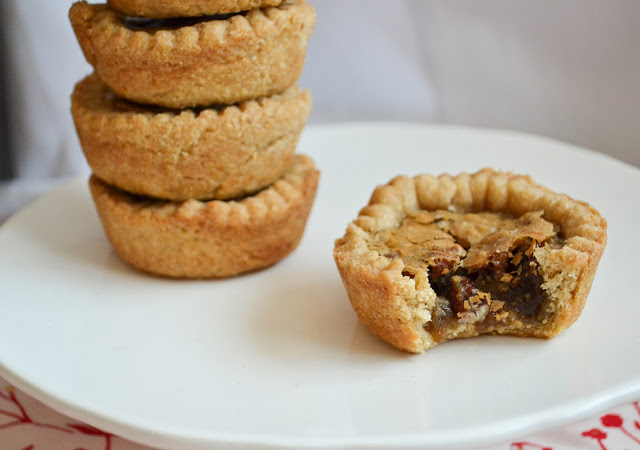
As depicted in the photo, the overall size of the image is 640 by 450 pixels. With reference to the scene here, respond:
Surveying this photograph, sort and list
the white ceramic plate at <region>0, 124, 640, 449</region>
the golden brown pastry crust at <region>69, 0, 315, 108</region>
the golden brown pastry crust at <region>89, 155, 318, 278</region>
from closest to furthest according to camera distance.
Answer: the white ceramic plate at <region>0, 124, 640, 449</region>, the golden brown pastry crust at <region>69, 0, 315, 108</region>, the golden brown pastry crust at <region>89, 155, 318, 278</region>

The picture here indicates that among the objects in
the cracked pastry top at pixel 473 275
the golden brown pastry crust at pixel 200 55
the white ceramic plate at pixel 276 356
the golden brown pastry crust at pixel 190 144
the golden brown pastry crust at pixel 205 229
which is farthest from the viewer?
the golden brown pastry crust at pixel 205 229

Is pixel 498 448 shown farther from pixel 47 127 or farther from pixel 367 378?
pixel 47 127

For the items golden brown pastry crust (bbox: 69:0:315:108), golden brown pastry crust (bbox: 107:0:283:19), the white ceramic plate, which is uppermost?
golden brown pastry crust (bbox: 107:0:283:19)

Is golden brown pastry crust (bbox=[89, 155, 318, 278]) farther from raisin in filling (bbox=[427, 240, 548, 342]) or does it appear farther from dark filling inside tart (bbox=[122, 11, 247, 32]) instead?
raisin in filling (bbox=[427, 240, 548, 342])

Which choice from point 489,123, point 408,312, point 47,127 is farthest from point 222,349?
point 489,123

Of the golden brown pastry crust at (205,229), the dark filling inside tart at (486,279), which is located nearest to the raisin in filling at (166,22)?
the golden brown pastry crust at (205,229)

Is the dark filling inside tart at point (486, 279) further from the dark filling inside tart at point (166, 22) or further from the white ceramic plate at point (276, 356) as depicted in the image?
the dark filling inside tart at point (166, 22)

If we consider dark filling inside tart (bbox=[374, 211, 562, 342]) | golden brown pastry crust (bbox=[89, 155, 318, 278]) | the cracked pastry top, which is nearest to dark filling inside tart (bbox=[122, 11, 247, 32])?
golden brown pastry crust (bbox=[89, 155, 318, 278])
